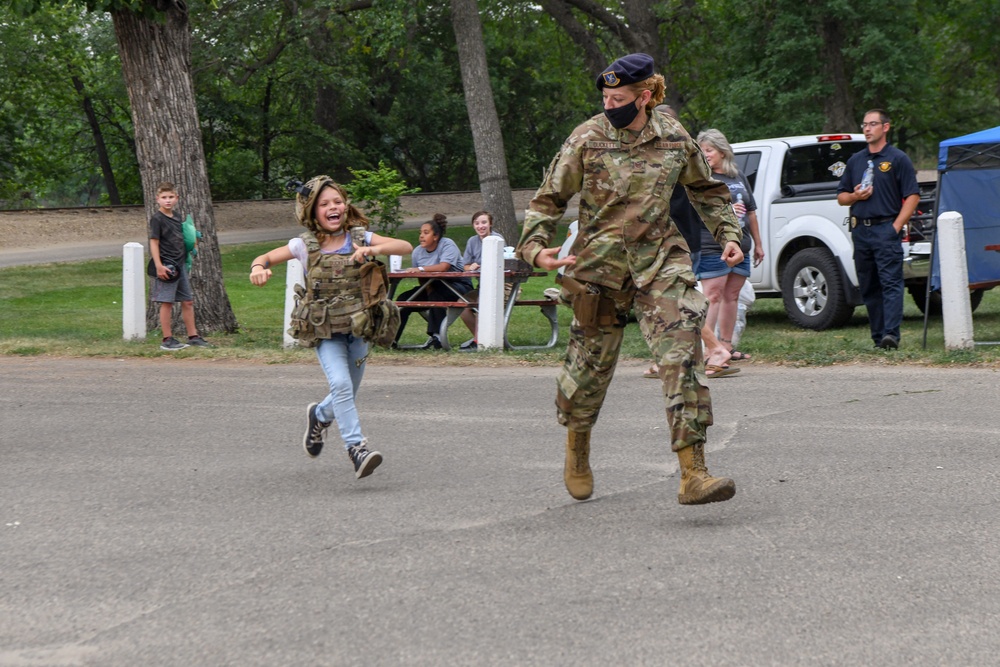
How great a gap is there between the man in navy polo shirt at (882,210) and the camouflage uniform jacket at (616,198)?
5615mm

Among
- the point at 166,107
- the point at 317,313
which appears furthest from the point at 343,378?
the point at 166,107

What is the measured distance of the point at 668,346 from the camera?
5613mm

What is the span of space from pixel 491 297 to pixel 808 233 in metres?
3.39

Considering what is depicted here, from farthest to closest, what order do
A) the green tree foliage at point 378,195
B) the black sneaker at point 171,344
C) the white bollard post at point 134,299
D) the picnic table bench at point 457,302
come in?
the green tree foliage at point 378,195
the white bollard post at point 134,299
the black sneaker at point 171,344
the picnic table bench at point 457,302

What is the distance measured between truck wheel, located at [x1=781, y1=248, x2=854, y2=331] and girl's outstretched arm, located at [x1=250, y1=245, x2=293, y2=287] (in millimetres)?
7818

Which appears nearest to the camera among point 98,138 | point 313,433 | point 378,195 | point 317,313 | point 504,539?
point 504,539

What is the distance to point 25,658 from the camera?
4.10 metres

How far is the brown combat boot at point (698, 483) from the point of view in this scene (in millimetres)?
5469

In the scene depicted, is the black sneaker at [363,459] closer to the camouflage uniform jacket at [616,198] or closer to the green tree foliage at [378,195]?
the camouflage uniform jacket at [616,198]

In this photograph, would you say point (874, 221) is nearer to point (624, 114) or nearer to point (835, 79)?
point (624, 114)

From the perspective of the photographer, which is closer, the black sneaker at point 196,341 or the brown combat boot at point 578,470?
the brown combat boot at point 578,470

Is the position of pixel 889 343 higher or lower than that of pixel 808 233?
lower

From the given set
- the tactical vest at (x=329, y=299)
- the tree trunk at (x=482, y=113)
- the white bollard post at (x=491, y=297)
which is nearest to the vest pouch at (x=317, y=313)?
the tactical vest at (x=329, y=299)

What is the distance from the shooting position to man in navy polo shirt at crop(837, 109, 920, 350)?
432 inches
